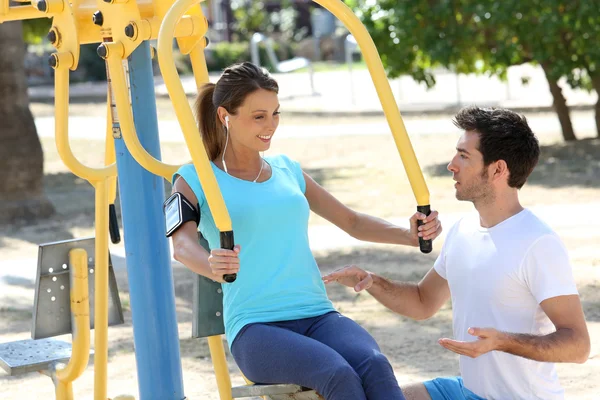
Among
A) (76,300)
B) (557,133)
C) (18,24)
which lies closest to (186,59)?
(557,133)

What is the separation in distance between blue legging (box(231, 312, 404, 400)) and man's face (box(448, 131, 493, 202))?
498 millimetres

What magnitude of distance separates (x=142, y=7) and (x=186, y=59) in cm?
2390

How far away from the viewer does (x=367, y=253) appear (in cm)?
742

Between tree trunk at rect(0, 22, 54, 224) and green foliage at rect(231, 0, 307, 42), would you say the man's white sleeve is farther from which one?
green foliage at rect(231, 0, 307, 42)

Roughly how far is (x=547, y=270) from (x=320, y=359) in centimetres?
63

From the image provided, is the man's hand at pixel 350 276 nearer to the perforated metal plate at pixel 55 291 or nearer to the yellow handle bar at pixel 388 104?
the yellow handle bar at pixel 388 104

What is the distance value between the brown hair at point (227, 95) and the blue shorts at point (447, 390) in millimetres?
944

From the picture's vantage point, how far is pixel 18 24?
980cm

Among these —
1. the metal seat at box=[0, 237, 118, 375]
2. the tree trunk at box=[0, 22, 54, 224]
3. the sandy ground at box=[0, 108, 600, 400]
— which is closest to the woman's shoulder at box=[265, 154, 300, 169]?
the metal seat at box=[0, 237, 118, 375]

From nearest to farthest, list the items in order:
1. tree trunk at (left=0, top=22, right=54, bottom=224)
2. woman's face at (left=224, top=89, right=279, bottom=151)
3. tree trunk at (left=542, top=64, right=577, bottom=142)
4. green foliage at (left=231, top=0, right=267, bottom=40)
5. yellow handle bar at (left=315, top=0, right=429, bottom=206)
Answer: yellow handle bar at (left=315, top=0, right=429, bottom=206)
woman's face at (left=224, top=89, right=279, bottom=151)
tree trunk at (left=0, top=22, right=54, bottom=224)
tree trunk at (left=542, top=64, right=577, bottom=142)
green foliage at (left=231, top=0, right=267, bottom=40)

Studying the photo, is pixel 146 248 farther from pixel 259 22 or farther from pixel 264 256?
pixel 259 22

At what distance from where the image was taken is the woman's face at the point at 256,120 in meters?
3.10

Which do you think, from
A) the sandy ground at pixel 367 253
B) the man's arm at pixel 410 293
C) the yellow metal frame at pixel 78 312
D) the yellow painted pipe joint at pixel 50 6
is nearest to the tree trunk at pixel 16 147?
the sandy ground at pixel 367 253

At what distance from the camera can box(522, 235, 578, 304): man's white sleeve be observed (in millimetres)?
2719
